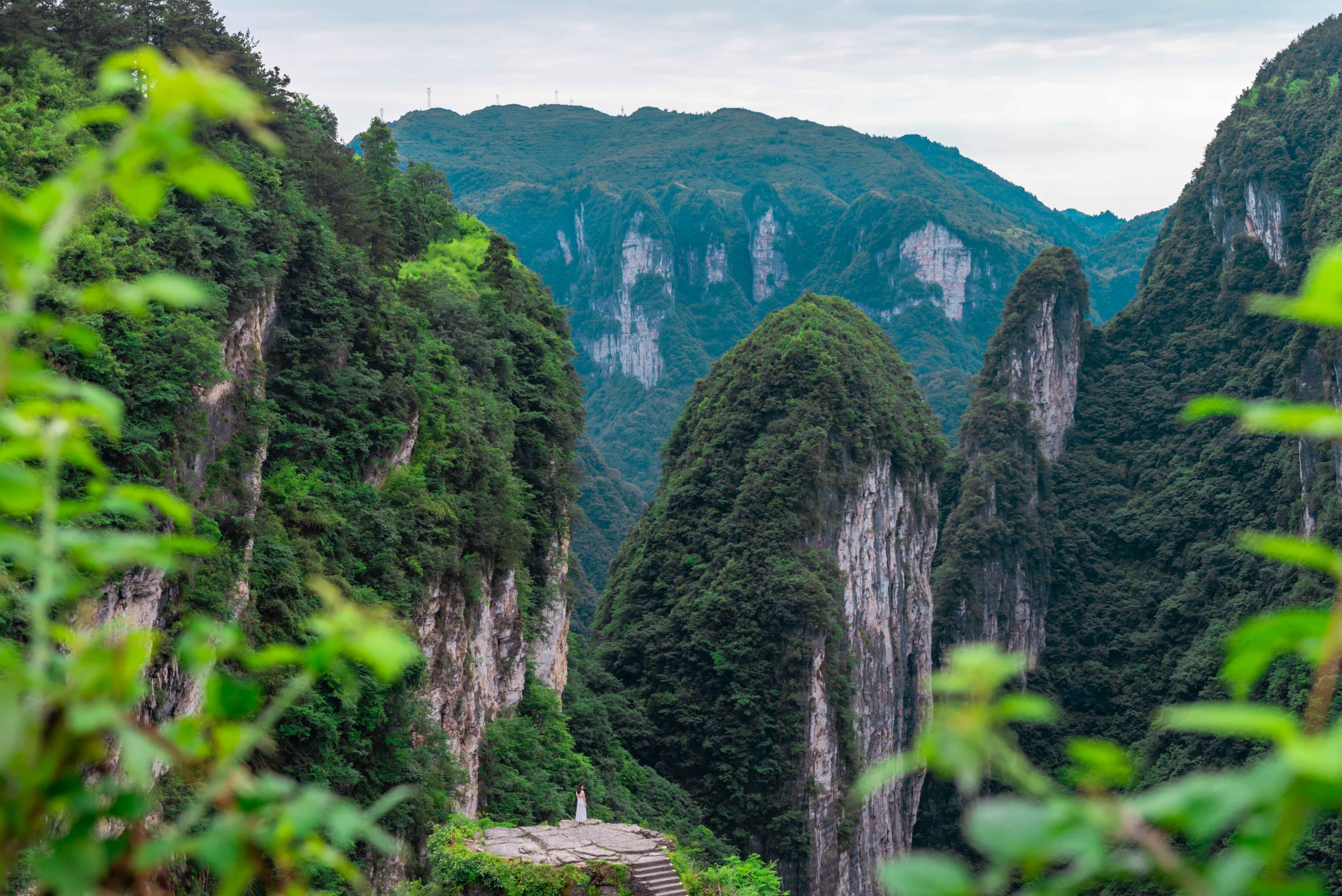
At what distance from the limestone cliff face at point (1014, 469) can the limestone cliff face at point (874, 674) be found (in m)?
5.65

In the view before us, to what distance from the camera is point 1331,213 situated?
5006 centimetres

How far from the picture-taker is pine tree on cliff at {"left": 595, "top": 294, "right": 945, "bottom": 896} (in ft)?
→ 106

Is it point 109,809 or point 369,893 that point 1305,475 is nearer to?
point 369,893

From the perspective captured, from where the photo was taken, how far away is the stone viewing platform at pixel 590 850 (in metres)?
12.0

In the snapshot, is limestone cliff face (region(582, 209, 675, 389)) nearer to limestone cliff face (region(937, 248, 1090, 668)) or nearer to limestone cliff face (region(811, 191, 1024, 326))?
limestone cliff face (region(811, 191, 1024, 326))

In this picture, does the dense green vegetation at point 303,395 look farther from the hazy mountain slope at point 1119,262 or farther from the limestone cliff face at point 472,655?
the hazy mountain slope at point 1119,262

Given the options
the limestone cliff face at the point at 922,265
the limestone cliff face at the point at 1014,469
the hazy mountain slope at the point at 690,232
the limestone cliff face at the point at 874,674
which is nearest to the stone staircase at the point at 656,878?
the limestone cliff face at the point at 874,674

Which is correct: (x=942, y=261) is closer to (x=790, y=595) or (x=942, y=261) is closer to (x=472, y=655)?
(x=790, y=595)

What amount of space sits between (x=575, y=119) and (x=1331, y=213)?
504 feet


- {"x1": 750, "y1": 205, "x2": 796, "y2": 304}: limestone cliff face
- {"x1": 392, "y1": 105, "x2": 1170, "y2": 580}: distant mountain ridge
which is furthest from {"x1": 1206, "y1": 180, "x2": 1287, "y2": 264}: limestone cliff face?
{"x1": 750, "y1": 205, "x2": 796, "y2": 304}: limestone cliff face

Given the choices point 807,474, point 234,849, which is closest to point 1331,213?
point 807,474

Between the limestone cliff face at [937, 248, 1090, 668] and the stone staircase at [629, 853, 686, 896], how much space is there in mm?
40947

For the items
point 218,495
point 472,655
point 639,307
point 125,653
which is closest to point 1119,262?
point 639,307

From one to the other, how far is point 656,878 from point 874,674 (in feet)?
95.5
